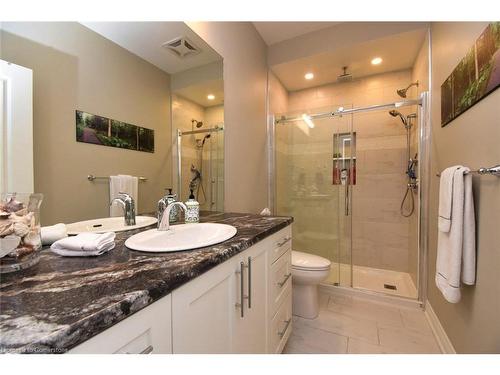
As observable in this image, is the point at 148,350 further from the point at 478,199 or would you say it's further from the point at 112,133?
the point at 478,199

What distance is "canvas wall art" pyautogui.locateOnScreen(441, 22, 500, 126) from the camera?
2.98 feet

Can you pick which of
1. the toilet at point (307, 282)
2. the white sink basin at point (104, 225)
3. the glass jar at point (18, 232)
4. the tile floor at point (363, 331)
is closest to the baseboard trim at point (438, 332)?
the tile floor at point (363, 331)

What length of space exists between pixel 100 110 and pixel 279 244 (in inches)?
44.1

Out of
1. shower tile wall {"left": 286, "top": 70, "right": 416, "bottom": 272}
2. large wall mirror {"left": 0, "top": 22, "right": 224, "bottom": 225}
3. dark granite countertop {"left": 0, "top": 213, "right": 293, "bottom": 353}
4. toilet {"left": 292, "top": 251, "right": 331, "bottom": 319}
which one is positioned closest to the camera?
dark granite countertop {"left": 0, "top": 213, "right": 293, "bottom": 353}

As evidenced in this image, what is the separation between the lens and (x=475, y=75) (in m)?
1.05

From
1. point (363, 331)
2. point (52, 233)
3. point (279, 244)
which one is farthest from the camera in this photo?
point (363, 331)

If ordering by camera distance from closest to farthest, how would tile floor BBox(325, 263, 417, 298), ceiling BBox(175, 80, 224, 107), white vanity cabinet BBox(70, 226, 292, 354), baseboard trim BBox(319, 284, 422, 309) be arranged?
white vanity cabinet BBox(70, 226, 292, 354), ceiling BBox(175, 80, 224, 107), baseboard trim BBox(319, 284, 422, 309), tile floor BBox(325, 263, 417, 298)

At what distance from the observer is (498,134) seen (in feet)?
2.89

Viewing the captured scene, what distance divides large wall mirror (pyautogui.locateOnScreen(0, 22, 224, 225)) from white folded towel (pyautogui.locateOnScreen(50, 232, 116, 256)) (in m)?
0.23

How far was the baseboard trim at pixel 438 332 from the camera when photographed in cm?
136

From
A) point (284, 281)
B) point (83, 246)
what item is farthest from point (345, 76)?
point (83, 246)

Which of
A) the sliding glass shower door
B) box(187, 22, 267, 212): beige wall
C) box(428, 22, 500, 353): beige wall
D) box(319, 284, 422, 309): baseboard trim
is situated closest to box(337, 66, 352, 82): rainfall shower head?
the sliding glass shower door

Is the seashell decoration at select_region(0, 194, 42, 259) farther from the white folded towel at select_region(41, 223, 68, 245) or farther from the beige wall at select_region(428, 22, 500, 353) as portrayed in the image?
the beige wall at select_region(428, 22, 500, 353)
